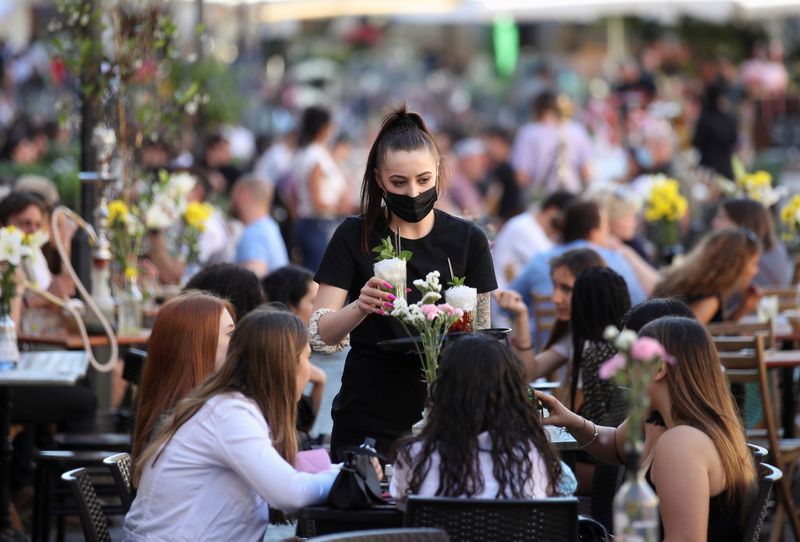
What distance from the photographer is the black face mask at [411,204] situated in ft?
13.5

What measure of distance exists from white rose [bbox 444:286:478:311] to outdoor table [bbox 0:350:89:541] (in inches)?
93.9

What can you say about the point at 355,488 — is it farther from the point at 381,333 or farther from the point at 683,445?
the point at 683,445

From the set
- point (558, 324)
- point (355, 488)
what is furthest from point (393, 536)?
point (558, 324)

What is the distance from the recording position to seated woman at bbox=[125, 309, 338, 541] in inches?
143

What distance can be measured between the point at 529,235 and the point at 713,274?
275cm

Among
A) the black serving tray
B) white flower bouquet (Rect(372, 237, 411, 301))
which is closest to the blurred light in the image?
the black serving tray

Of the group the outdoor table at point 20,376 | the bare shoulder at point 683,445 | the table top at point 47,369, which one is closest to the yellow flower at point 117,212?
the table top at point 47,369

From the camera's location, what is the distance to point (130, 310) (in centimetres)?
711

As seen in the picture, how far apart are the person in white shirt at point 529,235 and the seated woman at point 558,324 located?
3000mm

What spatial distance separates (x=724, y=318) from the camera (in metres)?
7.06

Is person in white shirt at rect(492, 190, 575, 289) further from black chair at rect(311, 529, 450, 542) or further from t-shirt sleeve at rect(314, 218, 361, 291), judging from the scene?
black chair at rect(311, 529, 450, 542)

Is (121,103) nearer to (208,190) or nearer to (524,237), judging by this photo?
(208,190)

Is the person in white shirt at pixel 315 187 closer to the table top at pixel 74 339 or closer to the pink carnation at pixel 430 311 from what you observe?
the table top at pixel 74 339

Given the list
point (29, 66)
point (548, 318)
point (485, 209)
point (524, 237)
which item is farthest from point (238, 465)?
point (29, 66)
